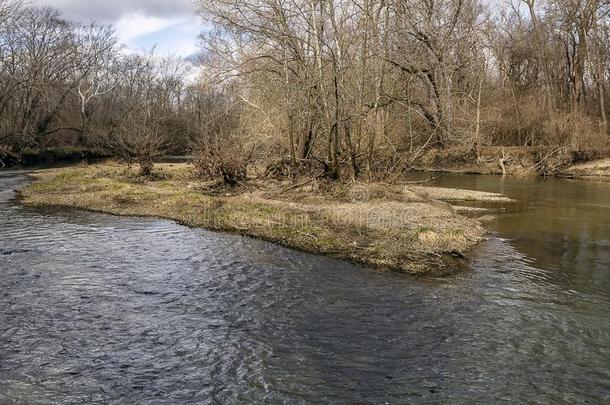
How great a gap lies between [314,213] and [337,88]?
220 inches

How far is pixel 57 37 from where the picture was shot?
2112 inches

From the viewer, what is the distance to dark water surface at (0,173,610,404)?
6363 millimetres

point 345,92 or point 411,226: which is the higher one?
point 345,92

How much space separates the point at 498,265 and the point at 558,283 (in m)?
1.47

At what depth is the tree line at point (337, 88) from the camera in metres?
20.9

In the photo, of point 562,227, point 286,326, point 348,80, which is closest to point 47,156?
point 348,80

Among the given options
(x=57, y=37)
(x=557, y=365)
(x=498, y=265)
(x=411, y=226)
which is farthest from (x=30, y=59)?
(x=557, y=365)

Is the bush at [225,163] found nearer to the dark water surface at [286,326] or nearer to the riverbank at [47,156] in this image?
the dark water surface at [286,326]

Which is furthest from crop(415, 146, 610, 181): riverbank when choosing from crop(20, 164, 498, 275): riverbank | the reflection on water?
crop(20, 164, 498, 275): riverbank

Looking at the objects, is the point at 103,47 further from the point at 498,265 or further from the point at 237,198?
the point at 498,265

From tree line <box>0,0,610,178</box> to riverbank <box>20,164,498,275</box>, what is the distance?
1780mm

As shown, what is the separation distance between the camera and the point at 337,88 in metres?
20.0

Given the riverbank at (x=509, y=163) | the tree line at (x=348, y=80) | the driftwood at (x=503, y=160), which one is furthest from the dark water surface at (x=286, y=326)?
the driftwood at (x=503, y=160)

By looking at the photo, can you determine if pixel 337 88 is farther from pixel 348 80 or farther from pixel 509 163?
pixel 509 163
